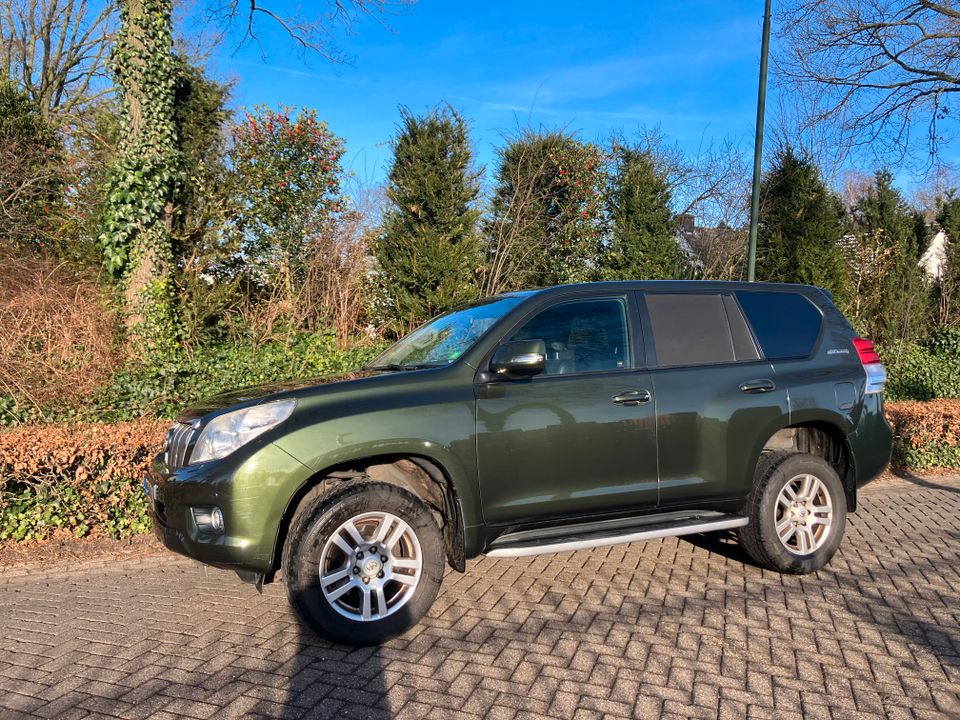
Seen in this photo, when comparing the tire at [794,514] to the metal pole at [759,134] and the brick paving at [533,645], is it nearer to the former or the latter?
the brick paving at [533,645]

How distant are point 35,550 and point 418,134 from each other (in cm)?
814

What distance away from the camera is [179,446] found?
3658mm

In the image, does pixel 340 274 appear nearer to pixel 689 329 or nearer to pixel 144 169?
pixel 144 169

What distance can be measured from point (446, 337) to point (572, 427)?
1067mm

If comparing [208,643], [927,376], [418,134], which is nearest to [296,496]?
[208,643]

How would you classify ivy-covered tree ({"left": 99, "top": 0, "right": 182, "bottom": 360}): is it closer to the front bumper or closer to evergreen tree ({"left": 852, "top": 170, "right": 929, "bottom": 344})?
the front bumper

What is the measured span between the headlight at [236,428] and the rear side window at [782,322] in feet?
10.2

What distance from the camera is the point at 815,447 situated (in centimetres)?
483

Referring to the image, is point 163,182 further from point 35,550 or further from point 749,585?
point 749,585

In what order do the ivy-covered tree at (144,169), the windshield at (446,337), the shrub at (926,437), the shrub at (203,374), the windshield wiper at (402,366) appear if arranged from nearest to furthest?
the windshield wiper at (402,366), the windshield at (446,337), the shrub at (203,374), the shrub at (926,437), the ivy-covered tree at (144,169)

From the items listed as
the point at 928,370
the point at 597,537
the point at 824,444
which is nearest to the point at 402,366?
the point at 597,537

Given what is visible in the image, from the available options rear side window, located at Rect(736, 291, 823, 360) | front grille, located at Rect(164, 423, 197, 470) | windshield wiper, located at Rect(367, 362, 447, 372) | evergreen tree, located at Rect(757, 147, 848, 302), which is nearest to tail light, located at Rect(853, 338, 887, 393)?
rear side window, located at Rect(736, 291, 823, 360)

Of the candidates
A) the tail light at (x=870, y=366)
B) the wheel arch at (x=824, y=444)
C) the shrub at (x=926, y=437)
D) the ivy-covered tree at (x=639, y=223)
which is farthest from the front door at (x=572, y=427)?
the ivy-covered tree at (x=639, y=223)

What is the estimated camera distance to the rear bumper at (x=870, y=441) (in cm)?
461
